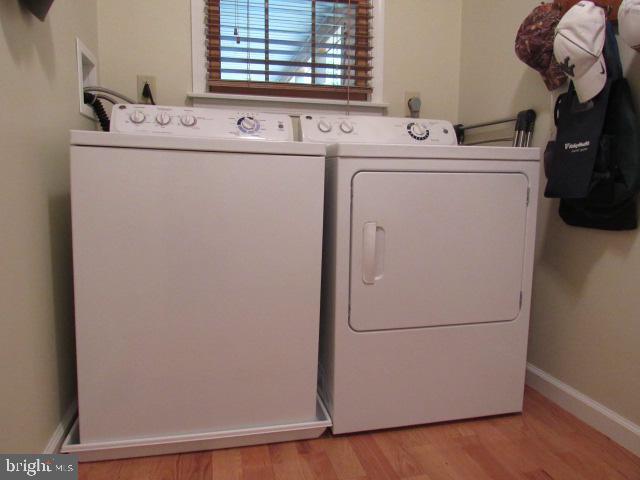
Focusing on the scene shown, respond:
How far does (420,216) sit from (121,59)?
1515mm

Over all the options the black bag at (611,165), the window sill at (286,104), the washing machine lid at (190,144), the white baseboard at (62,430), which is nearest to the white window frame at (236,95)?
the window sill at (286,104)

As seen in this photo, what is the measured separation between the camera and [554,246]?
1.62m

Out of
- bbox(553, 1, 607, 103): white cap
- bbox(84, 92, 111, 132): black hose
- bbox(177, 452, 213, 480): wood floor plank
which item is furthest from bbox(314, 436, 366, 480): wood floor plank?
bbox(84, 92, 111, 132): black hose

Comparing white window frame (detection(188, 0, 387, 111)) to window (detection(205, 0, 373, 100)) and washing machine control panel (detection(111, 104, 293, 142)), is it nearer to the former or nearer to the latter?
window (detection(205, 0, 373, 100))

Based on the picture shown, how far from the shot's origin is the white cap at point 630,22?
1076 mm

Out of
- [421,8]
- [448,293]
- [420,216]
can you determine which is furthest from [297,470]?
[421,8]

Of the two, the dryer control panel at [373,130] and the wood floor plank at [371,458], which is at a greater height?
the dryer control panel at [373,130]

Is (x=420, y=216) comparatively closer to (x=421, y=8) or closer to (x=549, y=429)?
(x=549, y=429)

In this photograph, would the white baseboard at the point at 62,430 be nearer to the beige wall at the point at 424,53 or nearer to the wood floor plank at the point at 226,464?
the wood floor plank at the point at 226,464

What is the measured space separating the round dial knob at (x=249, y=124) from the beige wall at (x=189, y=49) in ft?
1.79

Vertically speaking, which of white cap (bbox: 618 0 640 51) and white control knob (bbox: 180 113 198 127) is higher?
white cap (bbox: 618 0 640 51)

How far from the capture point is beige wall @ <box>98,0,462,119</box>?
186 cm

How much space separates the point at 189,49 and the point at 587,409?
7.15 feet

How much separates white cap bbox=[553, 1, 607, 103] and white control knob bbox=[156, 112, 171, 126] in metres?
1.30
